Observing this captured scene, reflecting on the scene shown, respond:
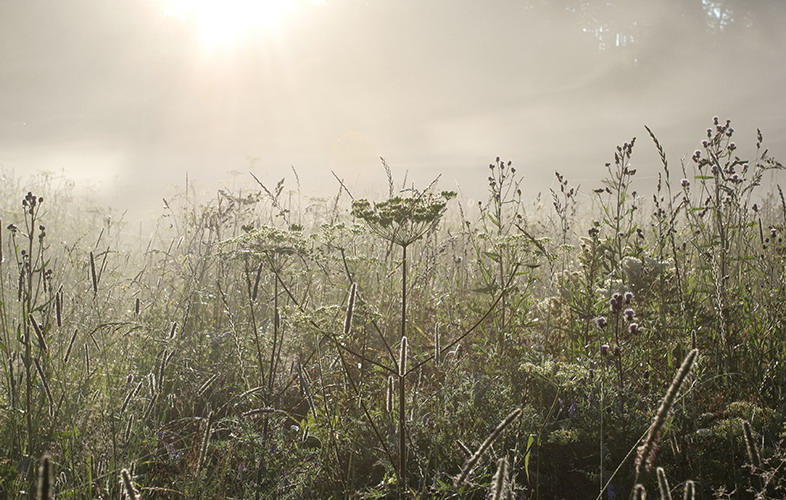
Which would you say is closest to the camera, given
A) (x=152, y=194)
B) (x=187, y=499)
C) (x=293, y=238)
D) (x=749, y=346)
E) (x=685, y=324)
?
(x=187, y=499)

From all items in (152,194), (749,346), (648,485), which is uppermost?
(152,194)

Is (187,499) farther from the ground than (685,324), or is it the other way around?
(685,324)

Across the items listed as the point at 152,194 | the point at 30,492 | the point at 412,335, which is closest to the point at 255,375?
the point at 412,335

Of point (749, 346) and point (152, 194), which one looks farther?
point (152, 194)

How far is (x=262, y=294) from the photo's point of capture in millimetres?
5258

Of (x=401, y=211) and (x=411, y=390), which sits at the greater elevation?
(x=401, y=211)

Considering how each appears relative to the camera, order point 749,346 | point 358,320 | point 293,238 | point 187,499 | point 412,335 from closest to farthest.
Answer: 1. point 187,499
2. point 293,238
3. point 358,320
4. point 749,346
5. point 412,335

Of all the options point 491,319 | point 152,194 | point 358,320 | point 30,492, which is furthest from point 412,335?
point 152,194

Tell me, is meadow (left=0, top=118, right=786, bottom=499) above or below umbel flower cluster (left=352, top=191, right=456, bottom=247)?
below

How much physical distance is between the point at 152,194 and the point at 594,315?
25.4 m

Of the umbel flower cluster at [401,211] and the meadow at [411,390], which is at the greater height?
the umbel flower cluster at [401,211]

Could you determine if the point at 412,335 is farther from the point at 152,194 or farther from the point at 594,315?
the point at 152,194

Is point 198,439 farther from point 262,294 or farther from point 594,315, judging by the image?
point 262,294

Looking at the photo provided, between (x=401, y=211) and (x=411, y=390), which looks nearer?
(x=401, y=211)
